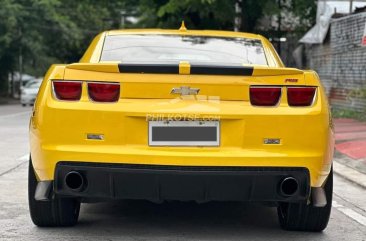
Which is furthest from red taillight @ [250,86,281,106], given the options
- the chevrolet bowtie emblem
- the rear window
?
the rear window

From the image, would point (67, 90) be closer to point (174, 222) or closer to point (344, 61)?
point (174, 222)

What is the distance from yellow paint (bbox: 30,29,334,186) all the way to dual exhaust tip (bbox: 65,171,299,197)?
0.12 meters

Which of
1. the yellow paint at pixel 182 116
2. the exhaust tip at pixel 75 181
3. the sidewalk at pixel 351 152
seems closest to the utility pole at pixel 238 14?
the sidewalk at pixel 351 152

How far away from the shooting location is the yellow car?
14.1 feet

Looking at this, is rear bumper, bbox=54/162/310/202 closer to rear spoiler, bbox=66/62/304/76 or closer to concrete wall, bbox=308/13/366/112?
rear spoiler, bbox=66/62/304/76

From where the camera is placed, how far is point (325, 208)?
4926 millimetres

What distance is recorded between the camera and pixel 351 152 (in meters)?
10.4

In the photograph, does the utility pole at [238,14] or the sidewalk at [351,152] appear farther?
the utility pole at [238,14]

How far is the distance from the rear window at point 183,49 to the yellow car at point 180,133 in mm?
668

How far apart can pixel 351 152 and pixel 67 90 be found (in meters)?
6.94

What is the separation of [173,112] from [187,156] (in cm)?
31

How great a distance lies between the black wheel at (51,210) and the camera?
485cm

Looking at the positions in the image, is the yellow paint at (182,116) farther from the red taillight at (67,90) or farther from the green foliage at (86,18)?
the green foliage at (86,18)

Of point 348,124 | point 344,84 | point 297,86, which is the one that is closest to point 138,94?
point 297,86
